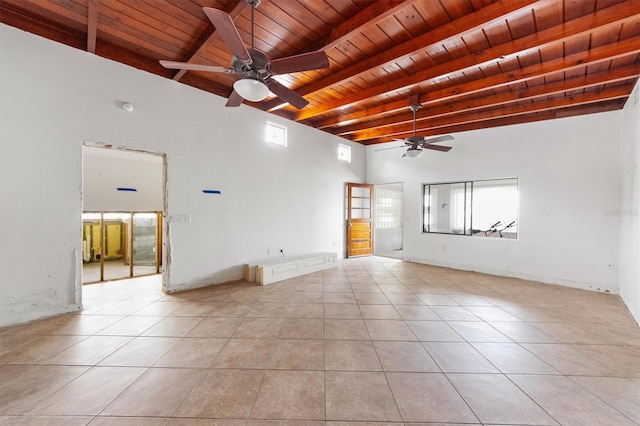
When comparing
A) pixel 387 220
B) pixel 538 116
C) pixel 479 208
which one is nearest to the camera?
pixel 538 116

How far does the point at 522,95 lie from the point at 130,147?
248 inches

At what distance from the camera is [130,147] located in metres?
3.44

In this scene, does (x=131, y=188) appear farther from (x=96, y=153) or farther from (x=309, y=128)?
(x=309, y=128)

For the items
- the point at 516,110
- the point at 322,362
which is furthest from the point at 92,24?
the point at 516,110

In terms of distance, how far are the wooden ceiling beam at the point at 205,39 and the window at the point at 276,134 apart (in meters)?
1.78

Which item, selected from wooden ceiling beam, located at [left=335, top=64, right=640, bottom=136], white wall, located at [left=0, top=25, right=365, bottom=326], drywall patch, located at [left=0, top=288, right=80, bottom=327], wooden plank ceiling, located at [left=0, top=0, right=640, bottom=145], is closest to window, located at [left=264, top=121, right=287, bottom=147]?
white wall, located at [left=0, top=25, right=365, bottom=326]

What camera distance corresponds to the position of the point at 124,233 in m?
6.22

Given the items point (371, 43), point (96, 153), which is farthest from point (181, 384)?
point (96, 153)

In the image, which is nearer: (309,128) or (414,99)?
(414,99)

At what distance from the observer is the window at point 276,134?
16.5 ft

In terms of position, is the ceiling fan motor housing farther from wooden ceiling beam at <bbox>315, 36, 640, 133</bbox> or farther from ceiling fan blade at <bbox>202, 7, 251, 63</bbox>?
wooden ceiling beam at <bbox>315, 36, 640, 133</bbox>

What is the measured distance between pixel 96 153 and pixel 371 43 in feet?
19.6

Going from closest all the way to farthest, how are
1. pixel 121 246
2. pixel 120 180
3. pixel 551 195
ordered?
pixel 551 195 < pixel 120 180 < pixel 121 246

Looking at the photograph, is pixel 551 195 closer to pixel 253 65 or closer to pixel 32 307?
pixel 253 65
